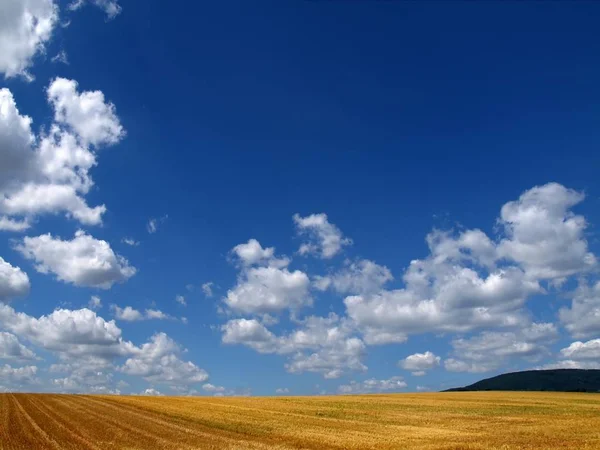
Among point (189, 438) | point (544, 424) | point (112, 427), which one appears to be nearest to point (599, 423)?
point (544, 424)

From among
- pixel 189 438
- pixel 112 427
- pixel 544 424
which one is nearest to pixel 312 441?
pixel 189 438

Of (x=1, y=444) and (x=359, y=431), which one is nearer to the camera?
(x=1, y=444)

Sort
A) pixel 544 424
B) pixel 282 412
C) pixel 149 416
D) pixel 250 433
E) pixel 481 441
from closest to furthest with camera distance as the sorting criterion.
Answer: pixel 481 441, pixel 250 433, pixel 544 424, pixel 149 416, pixel 282 412

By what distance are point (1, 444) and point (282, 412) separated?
30.2 metres

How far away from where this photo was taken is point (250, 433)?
35.2 m

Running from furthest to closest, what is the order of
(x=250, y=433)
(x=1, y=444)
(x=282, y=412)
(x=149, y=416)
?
(x=282, y=412), (x=149, y=416), (x=250, y=433), (x=1, y=444)

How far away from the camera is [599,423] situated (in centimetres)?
4088

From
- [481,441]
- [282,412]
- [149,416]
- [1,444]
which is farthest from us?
[282,412]

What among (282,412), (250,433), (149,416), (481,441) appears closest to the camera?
(481,441)

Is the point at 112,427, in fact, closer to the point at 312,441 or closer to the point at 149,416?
the point at 149,416

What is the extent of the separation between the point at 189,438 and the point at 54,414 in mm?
22884

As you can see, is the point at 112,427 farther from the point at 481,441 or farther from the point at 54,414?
the point at 481,441

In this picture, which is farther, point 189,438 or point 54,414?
point 54,414

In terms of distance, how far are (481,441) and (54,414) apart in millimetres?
39406
